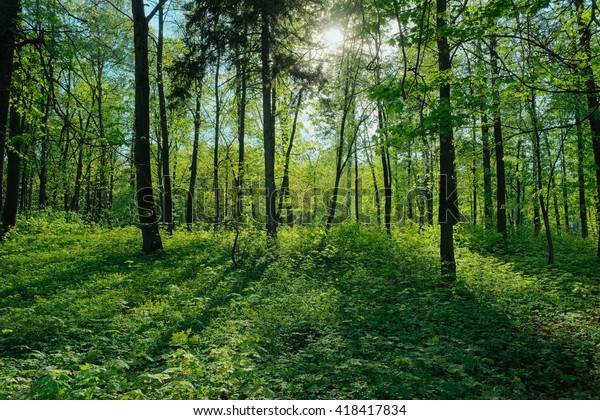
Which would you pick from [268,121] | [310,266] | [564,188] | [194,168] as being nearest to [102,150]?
[310,266]

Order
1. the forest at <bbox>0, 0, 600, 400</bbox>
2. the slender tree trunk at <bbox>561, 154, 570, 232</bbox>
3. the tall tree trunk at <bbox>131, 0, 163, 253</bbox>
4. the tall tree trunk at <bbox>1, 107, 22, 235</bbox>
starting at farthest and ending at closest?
1. the slender tree trunk at <bbox>561, 154, 570, 232</bbox>
2. the tall tree trunk at <bbox>1, 107, 22, 235</bbox>
3. the tall tree trunk at <bbox>131, 0, 163, 253</bbox>
4. the forest at <bbox>0, 0, 600, 400</bbox>

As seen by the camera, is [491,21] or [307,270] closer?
[491,21]

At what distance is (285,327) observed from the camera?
6.75 m

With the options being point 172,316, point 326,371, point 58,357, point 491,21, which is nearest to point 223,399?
point 326,371

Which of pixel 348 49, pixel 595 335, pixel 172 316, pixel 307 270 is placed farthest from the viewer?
pixel 307 270

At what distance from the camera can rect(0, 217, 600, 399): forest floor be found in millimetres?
4484

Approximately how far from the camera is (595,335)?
636cm

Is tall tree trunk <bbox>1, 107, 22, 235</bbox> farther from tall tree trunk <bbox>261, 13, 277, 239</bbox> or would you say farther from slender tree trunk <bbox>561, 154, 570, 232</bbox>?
slender tree trunk <bbox>561, 154, 570, 232</bbox>

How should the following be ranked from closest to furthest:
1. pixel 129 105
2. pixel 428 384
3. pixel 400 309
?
pixel 428 384 → pixel 400 309 → pixel 129 105

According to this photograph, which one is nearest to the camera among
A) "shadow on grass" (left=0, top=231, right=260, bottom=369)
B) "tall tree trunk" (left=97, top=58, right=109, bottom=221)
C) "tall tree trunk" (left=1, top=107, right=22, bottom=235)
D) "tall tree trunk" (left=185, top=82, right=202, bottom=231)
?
"tall tree trunk" (left=97, top=58, right=109, bottom=221)

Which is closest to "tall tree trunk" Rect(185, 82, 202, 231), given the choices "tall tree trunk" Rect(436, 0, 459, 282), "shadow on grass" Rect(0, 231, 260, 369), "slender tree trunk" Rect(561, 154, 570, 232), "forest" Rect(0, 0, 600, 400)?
"forest" Rect(0, 0, 600, 400)

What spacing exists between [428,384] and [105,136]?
518 cm

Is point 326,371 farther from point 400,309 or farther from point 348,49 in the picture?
point 348,49

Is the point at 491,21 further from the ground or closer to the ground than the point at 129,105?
closer to the ground
